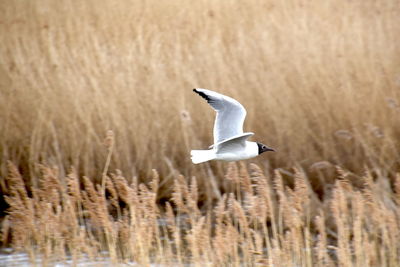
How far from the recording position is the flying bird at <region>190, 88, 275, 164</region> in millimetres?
4578

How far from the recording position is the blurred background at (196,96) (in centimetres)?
562

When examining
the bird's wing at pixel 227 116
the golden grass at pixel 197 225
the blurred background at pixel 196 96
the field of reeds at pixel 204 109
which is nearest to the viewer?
the golden grass at pixel 197 225

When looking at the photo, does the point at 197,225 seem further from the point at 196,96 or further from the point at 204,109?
the point at 196,96

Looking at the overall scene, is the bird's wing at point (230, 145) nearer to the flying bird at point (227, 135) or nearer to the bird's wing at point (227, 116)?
the flying bird at point (227, 135)

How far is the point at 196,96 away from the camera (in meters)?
5.92

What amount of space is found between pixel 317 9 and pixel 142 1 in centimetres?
147

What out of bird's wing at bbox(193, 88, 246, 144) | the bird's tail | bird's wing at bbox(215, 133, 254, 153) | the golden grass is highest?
bird's wing at bbox(193, 88, 246, 144)

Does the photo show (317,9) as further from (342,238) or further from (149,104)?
(342,238)

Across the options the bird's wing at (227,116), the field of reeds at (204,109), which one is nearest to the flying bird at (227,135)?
the bird's wing at (227,116)

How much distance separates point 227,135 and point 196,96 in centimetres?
113

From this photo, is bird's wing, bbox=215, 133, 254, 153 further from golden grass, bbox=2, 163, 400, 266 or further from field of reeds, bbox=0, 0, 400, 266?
field of reeds, bbox=0, 0, 400, 266

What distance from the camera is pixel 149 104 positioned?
5.86m

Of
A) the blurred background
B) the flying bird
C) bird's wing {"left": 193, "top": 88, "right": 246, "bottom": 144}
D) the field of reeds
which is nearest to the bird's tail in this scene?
the flying bird

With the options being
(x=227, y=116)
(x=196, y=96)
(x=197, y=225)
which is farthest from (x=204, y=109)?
(x=197, y=225)
